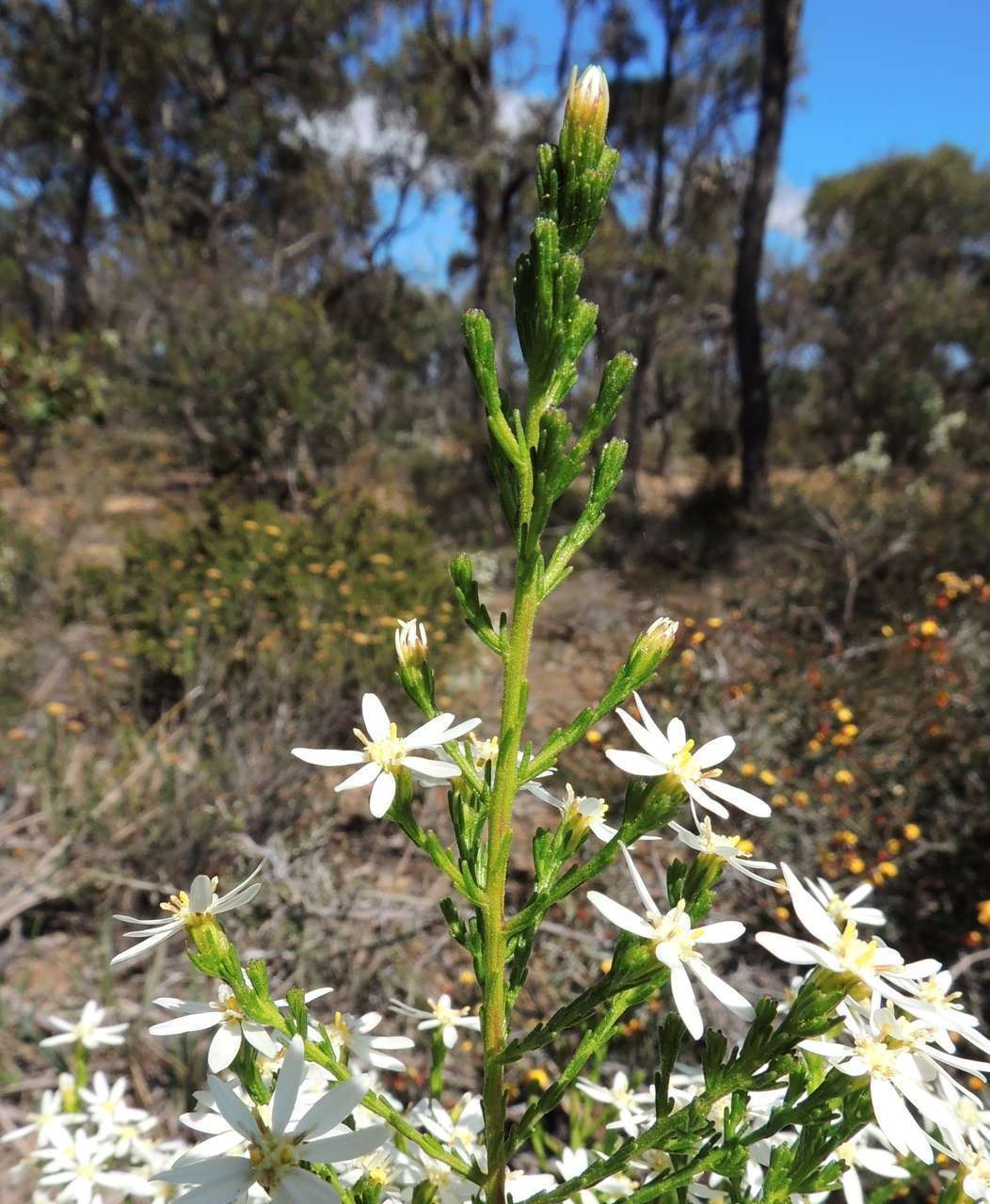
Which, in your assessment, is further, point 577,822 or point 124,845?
point 124,845

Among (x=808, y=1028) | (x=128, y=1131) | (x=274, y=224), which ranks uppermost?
(x=274, y=224)

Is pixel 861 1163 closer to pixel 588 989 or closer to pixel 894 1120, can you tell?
pixel 894 1120

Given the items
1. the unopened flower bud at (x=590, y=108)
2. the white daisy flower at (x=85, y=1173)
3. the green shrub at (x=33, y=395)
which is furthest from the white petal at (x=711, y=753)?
the green shrub at (x=33, y=395)

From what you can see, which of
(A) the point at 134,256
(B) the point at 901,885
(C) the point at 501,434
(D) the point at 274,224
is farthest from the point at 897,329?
(C) the point at 501,434

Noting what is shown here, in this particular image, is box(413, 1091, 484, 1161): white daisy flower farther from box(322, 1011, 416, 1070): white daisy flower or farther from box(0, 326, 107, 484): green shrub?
box(0, 326, 107, 484): green shrub

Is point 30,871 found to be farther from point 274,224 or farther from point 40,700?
point 274,224

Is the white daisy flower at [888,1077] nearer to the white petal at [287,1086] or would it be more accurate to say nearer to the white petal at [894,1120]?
the white petal at [894,1120]
